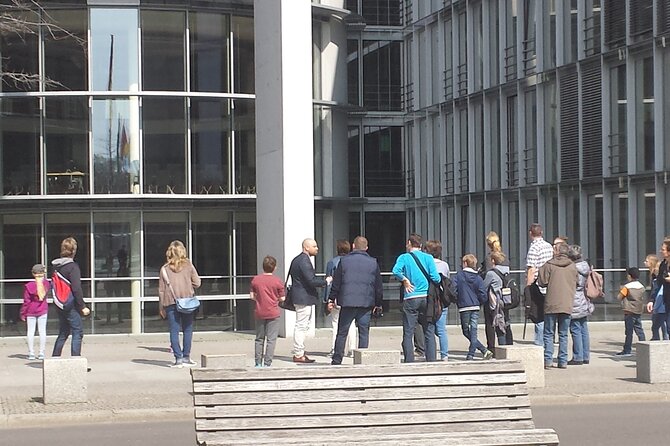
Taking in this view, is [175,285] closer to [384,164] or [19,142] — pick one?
[19,142]

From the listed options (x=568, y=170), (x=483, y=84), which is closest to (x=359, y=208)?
(x=483, y=84)

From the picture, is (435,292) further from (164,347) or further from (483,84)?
(483,84)

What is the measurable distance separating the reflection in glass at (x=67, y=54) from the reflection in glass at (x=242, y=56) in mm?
3721

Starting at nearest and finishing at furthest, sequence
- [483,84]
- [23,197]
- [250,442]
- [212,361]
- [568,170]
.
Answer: [250,442] < [212,361] < [23,197] < [568,170] < [483,84]

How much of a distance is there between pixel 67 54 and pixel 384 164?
73.4 ft

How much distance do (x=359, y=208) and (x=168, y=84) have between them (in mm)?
18746

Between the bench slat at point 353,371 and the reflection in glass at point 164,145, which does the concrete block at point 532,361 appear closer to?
the bench slat at point 353,371

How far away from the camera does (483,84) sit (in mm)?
45312

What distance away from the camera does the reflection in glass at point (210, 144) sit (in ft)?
107

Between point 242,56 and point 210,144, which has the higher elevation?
point 242,56

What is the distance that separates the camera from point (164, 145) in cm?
3228

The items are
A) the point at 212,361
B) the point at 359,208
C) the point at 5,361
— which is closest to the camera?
the point at 212,361

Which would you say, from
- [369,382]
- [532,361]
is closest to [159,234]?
[532,361]

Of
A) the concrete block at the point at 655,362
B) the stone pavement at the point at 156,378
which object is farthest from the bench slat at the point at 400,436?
the concrete block at the point at 655,362
